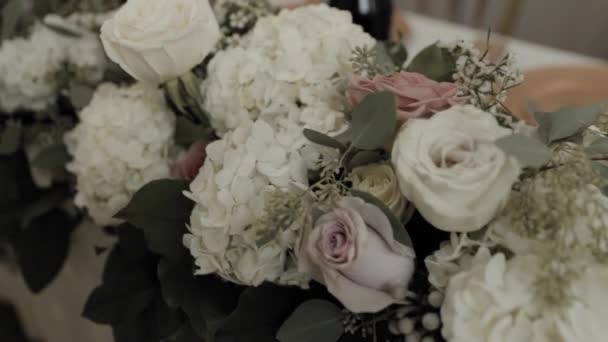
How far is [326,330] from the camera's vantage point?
0.50 m

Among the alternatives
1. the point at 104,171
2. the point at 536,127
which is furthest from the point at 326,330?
the point at 104,171

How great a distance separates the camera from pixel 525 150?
426mm

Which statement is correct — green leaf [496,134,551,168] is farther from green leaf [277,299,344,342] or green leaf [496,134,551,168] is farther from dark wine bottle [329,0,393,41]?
dark wine bottle [329,0,393,41]

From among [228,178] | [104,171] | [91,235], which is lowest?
[91,235]

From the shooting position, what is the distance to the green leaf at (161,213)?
0.63 metres

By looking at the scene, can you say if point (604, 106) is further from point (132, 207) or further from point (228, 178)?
point (132, 207)

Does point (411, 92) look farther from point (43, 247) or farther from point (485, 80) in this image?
point (43, 247)

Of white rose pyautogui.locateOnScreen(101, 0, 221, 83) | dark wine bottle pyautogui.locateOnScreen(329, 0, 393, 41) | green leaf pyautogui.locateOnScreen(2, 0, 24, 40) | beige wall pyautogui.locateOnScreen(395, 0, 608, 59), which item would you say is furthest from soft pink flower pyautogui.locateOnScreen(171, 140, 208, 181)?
beige wall pyautogui.locateOnScreen(395, 0, 608, 59)

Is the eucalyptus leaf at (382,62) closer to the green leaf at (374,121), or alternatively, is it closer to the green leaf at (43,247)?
the green leaf at (374,121)

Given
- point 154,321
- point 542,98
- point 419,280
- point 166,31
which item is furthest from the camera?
point 542,98

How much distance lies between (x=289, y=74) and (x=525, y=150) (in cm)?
26

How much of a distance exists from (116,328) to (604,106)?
55cm

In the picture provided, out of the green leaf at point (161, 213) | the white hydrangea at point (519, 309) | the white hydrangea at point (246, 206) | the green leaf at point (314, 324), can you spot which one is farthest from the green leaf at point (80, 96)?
the white hydrangea at point (519, 309)

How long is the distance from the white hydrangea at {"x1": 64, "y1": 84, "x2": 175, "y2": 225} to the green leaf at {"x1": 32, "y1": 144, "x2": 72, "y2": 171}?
0.13m
